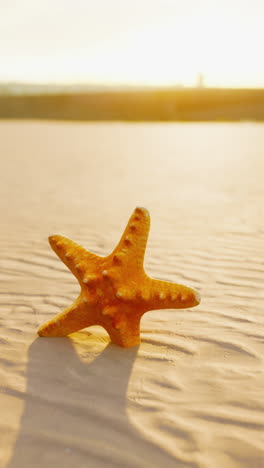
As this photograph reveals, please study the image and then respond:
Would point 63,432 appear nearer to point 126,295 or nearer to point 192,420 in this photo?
point 192,420

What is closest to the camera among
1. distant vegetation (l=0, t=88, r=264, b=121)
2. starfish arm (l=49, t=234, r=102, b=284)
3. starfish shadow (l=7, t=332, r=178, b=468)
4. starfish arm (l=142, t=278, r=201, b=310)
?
starfish shadow (l=7, t=332, r=178, b=468)

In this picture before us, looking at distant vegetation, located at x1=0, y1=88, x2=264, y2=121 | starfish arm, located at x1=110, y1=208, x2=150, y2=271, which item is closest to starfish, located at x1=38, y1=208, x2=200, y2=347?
starfish arm, located at x1=110, y1=208, x2=150, y2=271

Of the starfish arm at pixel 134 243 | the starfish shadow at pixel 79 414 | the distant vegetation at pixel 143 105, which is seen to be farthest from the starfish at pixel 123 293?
the distant vegetation at pixel 143 105

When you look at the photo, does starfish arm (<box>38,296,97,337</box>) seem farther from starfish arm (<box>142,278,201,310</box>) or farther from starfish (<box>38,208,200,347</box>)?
starfish arm (<box>142,278,201,310</box>)

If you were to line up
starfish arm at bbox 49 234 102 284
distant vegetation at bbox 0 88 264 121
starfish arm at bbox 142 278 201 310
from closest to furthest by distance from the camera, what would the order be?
starfish arm at bbox 142 278 201 310
starfish arm at bbox 49 234 102 284
distant vegetation at bbox 0 88 264 121

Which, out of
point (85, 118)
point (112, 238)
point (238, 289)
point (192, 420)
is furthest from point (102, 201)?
point (85, 118)

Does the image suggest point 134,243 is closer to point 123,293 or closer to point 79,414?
point 123,293
